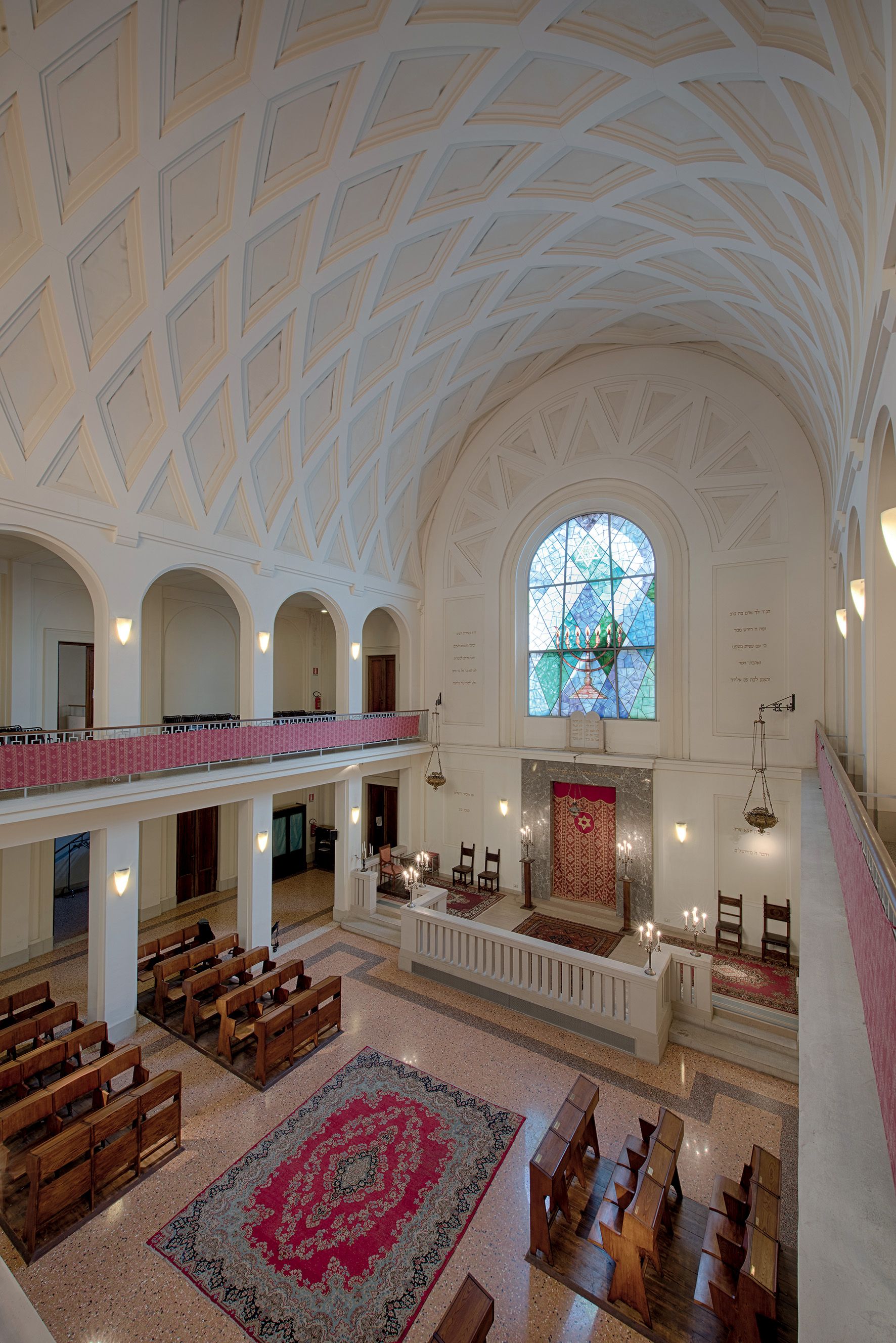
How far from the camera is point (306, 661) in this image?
18422 mm

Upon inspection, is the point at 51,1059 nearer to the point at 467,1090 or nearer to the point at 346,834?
the point at 467,1090

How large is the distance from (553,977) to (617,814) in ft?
16.2

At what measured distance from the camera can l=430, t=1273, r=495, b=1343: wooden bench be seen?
3.46m

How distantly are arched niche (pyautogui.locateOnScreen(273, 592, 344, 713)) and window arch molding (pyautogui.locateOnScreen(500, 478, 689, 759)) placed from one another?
6.11 metres

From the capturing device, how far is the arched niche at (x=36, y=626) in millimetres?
11102

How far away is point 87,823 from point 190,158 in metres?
8.73

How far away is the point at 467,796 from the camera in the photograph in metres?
15.0

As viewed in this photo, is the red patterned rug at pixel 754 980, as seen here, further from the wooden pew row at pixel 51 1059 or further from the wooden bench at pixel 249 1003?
the wooden pew row at pixel 51 1059

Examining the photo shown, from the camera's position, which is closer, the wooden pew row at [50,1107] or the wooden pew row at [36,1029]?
the wooden pew row at [50,1107]

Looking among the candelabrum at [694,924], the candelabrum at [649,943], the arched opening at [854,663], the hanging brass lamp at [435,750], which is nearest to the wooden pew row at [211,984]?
the candelabrum at [649,943]

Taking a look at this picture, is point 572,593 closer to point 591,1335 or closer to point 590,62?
point 590,62

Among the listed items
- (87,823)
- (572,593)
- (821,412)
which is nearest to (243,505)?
(87,823)

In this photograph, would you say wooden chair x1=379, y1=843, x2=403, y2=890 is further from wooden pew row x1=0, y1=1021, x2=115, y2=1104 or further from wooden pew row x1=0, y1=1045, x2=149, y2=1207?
wooden pew row x1=0, y1=1045, x2=149, y2=1207

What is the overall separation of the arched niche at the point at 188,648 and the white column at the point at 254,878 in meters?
3.38
